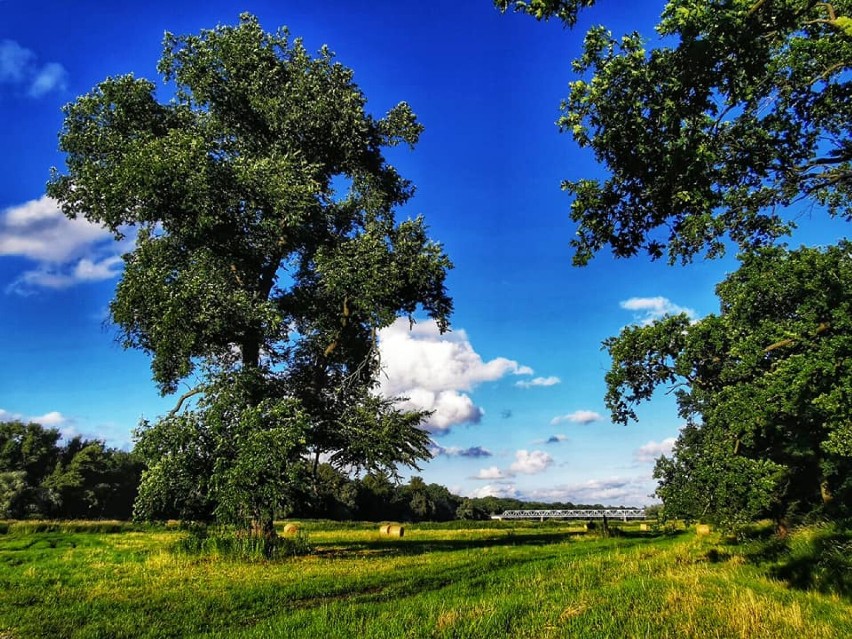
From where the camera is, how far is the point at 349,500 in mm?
117500

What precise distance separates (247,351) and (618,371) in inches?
838

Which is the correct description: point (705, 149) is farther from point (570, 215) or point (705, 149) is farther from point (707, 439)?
point (707, 439)

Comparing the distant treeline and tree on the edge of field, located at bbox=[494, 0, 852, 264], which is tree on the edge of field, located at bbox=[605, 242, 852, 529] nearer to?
tree on the edge of field, located at bbox=[494, 0, 852, 264]

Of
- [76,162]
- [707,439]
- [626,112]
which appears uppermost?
[76,162]

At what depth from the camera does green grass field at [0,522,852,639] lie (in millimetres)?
8219

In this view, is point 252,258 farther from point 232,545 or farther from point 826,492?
point 826,492

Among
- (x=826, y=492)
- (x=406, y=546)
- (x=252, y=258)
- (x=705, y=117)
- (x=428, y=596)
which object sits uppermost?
(x=252, y=258)

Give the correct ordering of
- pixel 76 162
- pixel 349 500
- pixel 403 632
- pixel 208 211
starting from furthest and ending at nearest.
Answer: pixel 349 500, pixel 76 162, pixel 208 211, pixel 403 632

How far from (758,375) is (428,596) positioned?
23.3 m

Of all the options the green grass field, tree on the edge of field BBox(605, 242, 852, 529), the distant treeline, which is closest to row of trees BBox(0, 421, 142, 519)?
the distant treeline

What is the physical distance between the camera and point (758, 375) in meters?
26.6

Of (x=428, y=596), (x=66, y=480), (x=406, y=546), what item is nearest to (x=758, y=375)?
(x=406, y=546)

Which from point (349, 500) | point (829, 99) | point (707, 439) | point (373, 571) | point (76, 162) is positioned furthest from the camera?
point (349, 500)

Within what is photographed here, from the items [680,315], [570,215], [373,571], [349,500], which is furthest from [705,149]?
[349,500]
